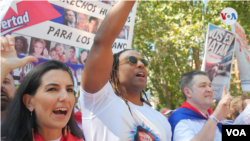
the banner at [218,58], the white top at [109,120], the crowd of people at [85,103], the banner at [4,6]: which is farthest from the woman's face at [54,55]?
the banner at [218,58]

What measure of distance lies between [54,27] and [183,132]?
6.14 feet

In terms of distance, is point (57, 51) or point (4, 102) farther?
point (57, 51)

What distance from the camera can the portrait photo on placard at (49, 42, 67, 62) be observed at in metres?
Answer: 2.93

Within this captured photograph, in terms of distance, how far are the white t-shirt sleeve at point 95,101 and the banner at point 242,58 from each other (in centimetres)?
329

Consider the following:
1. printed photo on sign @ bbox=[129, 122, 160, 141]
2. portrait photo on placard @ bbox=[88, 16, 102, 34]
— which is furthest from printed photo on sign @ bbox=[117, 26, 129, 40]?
printed photo on sign @ bbox=[129, 122, 160, 141]

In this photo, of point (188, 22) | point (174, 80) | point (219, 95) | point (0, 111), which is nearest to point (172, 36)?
point (188, 22)

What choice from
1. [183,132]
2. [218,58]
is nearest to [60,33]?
[183,132]

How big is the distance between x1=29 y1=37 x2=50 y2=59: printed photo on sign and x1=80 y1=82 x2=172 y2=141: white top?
50.7 inches

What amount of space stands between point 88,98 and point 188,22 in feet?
25.8

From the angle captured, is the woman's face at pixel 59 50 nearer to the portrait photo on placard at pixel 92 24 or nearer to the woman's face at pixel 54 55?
the woman's face at pixel 54 55

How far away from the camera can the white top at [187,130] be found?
254 centimetres

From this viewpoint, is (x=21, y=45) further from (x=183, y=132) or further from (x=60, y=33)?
(x=183, y=132)

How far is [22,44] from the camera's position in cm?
275

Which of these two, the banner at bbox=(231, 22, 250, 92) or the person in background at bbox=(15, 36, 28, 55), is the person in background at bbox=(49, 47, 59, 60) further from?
the banner at bbox=(231, 22, 250, 92)
